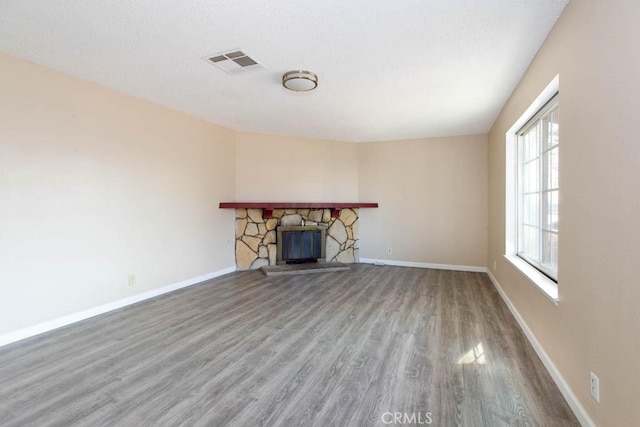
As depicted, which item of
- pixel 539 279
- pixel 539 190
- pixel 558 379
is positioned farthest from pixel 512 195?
pixel 558 379

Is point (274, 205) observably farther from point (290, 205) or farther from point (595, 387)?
point (595, 387)

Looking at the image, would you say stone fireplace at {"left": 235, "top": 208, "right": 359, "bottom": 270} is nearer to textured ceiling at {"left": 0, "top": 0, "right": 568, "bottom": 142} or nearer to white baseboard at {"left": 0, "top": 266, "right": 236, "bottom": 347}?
white baseboard at {"left": 0, "top": 266, "right": 236, "bottom": 347}

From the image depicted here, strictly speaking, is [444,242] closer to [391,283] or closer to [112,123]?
[391,283]

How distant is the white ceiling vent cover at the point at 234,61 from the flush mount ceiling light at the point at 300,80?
0.24m

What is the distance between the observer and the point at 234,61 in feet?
8.64

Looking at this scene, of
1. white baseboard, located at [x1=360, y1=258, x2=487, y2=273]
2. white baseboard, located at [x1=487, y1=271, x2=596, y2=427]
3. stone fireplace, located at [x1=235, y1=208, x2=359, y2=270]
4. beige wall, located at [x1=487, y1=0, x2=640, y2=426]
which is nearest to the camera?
beige wall, located at [x1=487, y1=0, x2=640, y2=426]

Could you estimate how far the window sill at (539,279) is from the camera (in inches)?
81.9

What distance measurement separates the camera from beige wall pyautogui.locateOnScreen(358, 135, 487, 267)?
203 inches

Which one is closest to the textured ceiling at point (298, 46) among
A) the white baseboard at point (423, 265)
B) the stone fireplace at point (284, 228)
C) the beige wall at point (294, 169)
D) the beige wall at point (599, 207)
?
the beige wall at point (599, 207)

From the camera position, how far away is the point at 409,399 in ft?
5.78

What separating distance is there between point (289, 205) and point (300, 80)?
2519 mm

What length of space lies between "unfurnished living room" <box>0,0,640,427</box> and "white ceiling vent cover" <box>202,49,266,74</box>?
3 cm

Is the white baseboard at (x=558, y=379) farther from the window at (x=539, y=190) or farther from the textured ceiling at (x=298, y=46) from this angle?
the textured ceiling at (x=298, y=46)

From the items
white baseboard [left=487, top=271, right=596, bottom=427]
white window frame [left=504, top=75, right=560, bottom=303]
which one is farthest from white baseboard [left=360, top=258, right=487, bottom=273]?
white baseboard [left=487, top=271, right=596, bottom=427]
